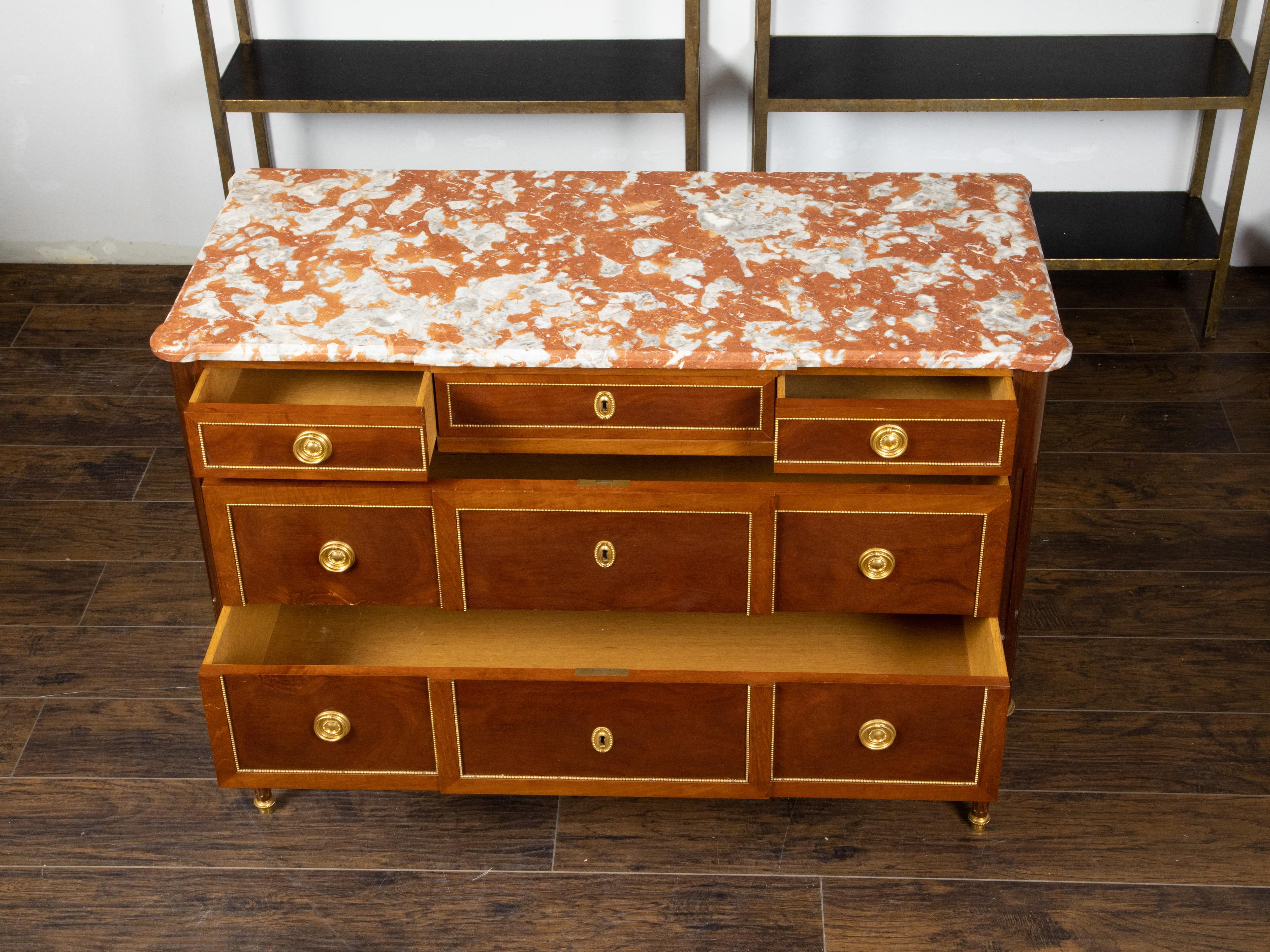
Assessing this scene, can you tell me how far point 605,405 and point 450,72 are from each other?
1362mm

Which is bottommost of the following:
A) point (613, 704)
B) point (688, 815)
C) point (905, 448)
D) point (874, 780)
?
point (688, 815)

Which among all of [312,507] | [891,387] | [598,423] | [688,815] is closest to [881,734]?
[688,815]

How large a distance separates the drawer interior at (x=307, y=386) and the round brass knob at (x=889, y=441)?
56 centimetres

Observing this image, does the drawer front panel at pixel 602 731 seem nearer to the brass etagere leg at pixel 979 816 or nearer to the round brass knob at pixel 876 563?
the round brass knob at pixel 876 563

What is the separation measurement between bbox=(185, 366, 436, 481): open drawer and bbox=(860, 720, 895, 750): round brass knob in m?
0.66

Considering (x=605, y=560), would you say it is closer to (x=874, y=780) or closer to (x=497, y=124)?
(x=874, y=780)

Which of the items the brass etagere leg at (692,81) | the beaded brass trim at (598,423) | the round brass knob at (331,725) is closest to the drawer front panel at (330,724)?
the round brass knob at (331,725)

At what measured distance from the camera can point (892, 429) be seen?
1.73 meters

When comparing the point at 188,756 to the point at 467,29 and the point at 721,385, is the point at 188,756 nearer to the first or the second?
the point at 721,385

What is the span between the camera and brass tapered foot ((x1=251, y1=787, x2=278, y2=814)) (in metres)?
2.05

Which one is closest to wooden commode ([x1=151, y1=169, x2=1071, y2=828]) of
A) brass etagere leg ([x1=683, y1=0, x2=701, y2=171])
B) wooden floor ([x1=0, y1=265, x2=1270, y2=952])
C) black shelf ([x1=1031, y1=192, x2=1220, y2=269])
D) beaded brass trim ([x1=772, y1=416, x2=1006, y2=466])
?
beaded brass trim ([x1=772, y1=416, x2=1006, y2=466])

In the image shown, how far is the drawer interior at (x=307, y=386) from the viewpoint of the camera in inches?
71.1

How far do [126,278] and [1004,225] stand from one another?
2.13 meters

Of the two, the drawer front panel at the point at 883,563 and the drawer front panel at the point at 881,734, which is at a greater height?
the drawer front panel at the point at 883,563
